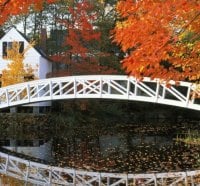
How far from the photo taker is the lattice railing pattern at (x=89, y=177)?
15.1 meters

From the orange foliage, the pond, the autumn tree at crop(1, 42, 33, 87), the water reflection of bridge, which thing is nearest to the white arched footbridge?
the water reflection of bridge

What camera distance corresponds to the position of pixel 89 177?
16.0m

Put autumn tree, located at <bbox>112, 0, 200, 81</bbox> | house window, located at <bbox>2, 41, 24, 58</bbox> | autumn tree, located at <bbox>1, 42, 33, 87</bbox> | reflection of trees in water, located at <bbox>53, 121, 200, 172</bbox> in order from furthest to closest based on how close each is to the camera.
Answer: house window, located at <bbox>2, 41, 24, 58</bbox> < autumn tree, located at <bbox>1, 42, 33, 87</bbox> < reflection of trees in water, located at <bbox>53, 121, 200, 172</bbox> < autumn tree, located at <bbox>112, 0, 200, 81</bbox>

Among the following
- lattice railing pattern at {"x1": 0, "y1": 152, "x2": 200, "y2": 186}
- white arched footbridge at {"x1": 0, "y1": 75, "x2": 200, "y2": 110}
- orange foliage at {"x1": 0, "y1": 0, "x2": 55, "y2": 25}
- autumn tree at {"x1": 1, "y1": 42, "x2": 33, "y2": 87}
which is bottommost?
lattice railing pattern at {"x1": 0, "y1": 152, "x2": 200, "y2": 186}

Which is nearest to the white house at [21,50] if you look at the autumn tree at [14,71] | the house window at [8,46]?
the house window at [8,46]

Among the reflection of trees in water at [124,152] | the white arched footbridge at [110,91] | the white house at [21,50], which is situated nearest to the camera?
the reflection of trees in water at [124,152]

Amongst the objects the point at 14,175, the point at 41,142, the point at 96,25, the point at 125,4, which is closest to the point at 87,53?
the point at 96,25

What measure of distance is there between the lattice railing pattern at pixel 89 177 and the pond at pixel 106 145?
0.94 m

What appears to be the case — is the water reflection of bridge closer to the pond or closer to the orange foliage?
the pond

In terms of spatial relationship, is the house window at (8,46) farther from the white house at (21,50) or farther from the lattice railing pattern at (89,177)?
the lattice railing pattern at (89,177)

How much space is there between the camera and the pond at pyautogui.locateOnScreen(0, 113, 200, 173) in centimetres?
1878

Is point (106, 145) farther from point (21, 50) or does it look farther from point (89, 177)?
point (21, 50)

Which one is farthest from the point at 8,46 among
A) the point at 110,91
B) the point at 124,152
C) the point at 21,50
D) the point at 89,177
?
the point at 89,177

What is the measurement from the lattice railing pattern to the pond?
3.09ft
